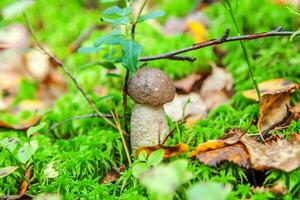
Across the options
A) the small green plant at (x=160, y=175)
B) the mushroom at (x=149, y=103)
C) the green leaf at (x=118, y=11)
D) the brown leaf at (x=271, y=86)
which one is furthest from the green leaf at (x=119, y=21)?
the brown leaf at (x=271, y=86)

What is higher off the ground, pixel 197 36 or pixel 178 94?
pixel 197 36

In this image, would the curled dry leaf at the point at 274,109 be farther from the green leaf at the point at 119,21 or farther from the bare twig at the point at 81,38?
the bare twig at the point at 81,38

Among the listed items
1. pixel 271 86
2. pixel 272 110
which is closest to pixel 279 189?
pixel 272 110

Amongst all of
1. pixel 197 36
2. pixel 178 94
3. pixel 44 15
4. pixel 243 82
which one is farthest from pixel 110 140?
pixel 44 15

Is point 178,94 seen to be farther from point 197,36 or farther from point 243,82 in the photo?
point 197,36

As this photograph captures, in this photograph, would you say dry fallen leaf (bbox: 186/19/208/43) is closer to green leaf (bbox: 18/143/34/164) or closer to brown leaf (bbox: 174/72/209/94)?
brown leaf (bbox: 174/72/209/94)

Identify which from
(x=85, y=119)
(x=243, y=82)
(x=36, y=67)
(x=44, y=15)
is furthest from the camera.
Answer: (x=44, y=15)

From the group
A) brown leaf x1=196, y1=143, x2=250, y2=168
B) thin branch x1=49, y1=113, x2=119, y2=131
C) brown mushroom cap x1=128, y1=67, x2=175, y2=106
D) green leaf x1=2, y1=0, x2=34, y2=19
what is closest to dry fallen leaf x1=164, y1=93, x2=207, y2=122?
thin branch x1=49, y1=113, x2=119, y2=131

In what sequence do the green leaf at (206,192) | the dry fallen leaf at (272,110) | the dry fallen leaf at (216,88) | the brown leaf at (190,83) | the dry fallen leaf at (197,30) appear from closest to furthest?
1. the green leaf at (206,192)
2. the dry fallen leaf at (272,110)
3. the dry fallen leaf at (216,88)
4. the brown leaf at (190,83)
5. the dry fallen leaf at (197,30)
